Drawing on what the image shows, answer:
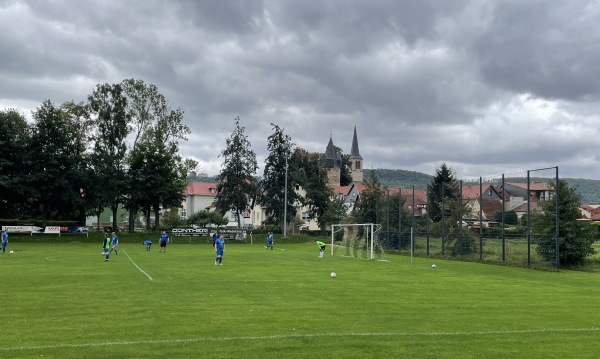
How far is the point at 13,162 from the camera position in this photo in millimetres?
65188

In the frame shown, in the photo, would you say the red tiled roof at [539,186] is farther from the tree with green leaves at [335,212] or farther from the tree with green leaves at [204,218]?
the tree with green leaves at [204,218]

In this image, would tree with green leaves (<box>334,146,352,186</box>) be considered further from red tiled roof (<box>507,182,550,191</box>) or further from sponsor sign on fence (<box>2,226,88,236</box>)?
red tiled roof (<box>507,182,550,191</box>)

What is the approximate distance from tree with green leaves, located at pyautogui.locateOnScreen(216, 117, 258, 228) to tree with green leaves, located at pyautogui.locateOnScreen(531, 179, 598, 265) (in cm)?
5344

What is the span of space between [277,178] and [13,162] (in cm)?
3546

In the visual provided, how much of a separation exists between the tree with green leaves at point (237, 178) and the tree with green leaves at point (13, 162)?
26.1 m

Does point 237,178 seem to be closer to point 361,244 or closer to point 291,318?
point 361,244

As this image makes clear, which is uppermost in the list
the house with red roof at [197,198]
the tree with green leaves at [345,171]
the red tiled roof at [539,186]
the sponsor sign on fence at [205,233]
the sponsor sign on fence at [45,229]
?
the tree with green leaves at [345,171]

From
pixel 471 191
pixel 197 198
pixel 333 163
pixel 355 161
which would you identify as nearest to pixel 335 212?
pixel 471 191

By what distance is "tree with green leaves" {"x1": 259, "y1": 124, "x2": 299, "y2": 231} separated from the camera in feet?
274

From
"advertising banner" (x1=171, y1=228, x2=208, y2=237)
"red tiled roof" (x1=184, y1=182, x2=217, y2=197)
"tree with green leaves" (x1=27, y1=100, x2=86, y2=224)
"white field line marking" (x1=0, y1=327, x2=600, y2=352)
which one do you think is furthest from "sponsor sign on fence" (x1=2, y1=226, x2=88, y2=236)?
"red tiled roof" (x1=184, y1=182, x2=217, y2=197)

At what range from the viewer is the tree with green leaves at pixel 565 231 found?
1238 inches

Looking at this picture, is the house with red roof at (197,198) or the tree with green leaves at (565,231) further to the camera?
the house with red roof at (197,198)

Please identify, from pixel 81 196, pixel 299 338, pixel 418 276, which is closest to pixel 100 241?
pixel 81 196

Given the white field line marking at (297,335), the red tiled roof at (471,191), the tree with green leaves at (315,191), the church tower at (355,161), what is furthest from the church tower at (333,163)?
the white field line marking at (297,335)
